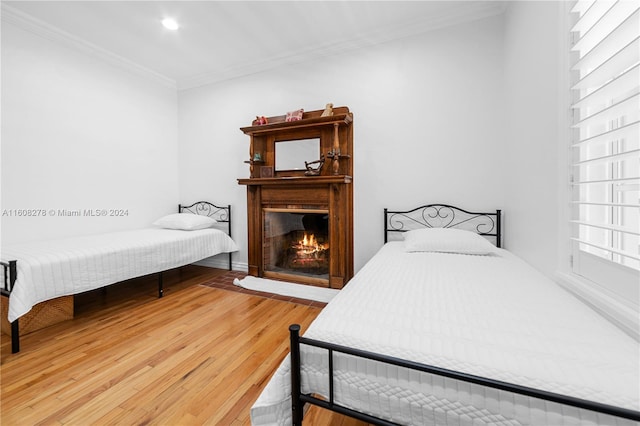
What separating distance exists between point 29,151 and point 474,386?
393 cm

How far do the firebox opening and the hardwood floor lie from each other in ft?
2.13

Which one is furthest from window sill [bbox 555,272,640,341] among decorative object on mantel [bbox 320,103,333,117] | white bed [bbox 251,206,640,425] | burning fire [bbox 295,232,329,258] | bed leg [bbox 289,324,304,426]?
decorative object on mantel [bbox 320,103,333,117]

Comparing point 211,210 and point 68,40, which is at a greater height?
point 68,40

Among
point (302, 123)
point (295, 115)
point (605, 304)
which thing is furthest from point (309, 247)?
point (605, 304)

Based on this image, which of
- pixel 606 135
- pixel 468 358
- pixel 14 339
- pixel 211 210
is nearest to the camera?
pixel 468 358

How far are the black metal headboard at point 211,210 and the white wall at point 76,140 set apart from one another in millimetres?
285

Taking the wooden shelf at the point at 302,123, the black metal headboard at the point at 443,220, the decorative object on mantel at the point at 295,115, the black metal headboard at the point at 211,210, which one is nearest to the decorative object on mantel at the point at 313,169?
the wooden shelf at the point at 302,123

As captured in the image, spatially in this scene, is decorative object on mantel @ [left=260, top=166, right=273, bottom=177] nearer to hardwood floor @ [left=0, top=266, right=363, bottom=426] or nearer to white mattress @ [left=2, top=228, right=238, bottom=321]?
white mattress @ [left=2, top=228, right=238, bottom=321]

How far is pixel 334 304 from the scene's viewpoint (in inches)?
45.6

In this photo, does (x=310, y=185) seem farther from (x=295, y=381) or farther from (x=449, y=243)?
(x=295, y=381)

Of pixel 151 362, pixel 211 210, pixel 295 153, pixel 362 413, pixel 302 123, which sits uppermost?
pixel 302 123

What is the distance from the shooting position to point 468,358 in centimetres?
77

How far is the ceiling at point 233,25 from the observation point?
8.01 feet

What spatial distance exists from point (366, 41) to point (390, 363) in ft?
10.3
